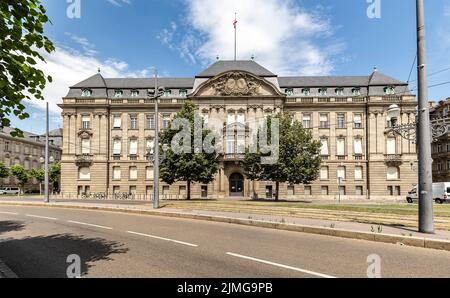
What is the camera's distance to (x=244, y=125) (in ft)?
142

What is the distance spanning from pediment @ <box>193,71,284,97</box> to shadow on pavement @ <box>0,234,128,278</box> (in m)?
35.3

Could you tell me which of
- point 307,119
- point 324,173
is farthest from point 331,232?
point 307,119

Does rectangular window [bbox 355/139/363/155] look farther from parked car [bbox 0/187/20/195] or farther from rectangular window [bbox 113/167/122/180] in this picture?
parked car [bbox 0/187/20/195]

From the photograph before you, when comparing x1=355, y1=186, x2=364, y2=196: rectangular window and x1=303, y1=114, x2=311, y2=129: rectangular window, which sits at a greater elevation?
x1=303, y1=114, x2=311, y2=129: rectangular window

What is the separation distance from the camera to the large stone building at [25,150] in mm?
70688

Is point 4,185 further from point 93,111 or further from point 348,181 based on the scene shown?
point 348,181

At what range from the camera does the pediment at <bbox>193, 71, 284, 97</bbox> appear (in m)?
43.2

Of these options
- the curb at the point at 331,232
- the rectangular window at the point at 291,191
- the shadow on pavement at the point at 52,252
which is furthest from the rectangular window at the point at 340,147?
the shadow on pavement at the point at 52,252

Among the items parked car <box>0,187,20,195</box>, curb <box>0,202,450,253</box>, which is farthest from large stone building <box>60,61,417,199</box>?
parked car <box>0,187,20,195</box>

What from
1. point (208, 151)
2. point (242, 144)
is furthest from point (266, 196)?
point (208, 151)

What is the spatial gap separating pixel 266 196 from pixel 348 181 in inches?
509

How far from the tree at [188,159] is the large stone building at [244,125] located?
11659 mm

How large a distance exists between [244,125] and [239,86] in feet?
19.4

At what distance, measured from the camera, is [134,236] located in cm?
1017
